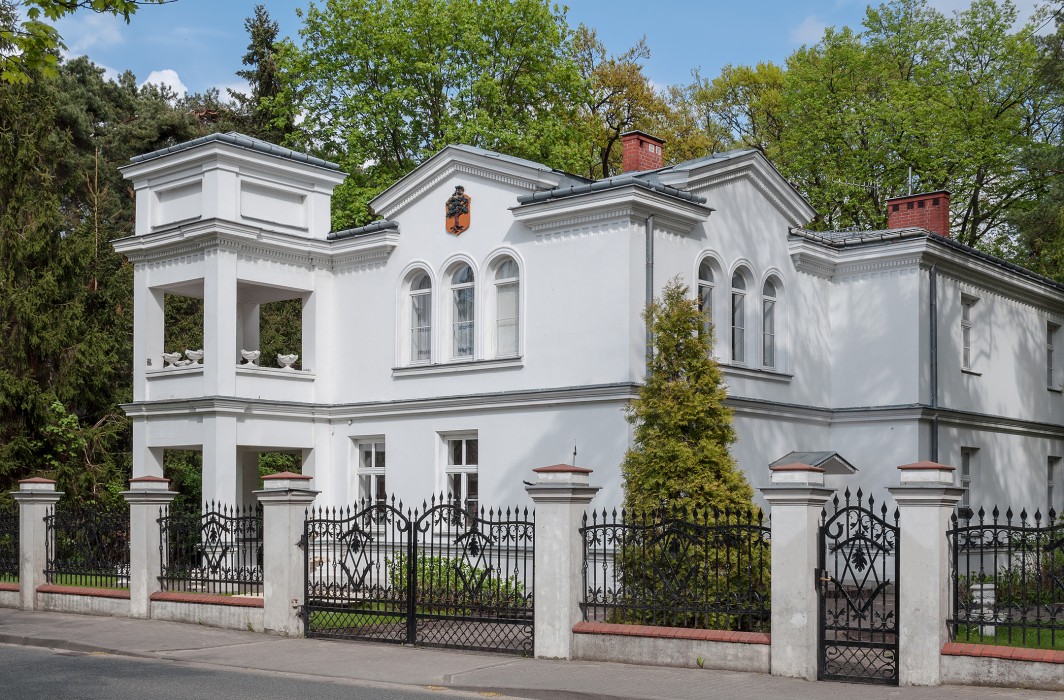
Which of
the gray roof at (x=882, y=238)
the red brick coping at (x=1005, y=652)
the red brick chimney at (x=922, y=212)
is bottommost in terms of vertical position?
the red brick coping at (x=1005, y=652)

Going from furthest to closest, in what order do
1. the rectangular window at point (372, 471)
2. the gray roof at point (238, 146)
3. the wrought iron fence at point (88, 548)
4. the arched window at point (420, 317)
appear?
the rectangular window at point (372, 471)
the arched window at point (420, 317)
the gray roof at point (238, 146)
the wrought iron fence at point (88, 548)

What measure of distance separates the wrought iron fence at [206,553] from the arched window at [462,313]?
5.86 m

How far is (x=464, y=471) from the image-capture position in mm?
22703

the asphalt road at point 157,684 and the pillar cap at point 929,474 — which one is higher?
the pillar cap at point 929,474

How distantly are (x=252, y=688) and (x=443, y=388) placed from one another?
36.6 feet

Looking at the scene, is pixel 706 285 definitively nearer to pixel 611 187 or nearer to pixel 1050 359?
pixel 611 187

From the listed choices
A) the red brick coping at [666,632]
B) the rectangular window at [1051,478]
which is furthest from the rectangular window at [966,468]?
the red brick coping at [666,632]

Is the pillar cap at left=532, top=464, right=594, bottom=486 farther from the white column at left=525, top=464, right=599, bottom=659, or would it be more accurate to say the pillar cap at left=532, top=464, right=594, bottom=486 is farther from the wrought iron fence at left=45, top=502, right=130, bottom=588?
the wrought iron fence at left=45, top=502, right=130, bottom=588

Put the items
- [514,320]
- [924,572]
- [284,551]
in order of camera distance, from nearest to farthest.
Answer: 1. [924,572]
2. [284,551]
3. [514,320]

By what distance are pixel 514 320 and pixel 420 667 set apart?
9.42m

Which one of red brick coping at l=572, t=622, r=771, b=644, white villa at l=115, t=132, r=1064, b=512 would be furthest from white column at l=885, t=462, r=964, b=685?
white villa at l=115, t=132, r=1064, b=512

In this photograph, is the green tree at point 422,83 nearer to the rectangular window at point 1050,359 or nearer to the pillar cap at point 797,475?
the rectangular window at point 1050,359

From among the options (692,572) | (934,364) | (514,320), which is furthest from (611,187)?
(692,572)

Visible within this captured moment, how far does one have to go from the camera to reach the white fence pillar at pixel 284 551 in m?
16.2
